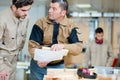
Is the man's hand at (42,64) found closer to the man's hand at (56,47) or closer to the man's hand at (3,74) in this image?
the man's hand at (56,47)

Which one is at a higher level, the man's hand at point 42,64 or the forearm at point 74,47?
the forearm at point 74,47

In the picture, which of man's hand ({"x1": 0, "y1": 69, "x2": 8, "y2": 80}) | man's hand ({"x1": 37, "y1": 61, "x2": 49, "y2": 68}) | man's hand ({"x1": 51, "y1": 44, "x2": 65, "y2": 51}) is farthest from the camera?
man's hand ({"x1": 0, "y1": 69, "x2": 8, "y2": 80})

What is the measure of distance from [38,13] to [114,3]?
2.31 meters

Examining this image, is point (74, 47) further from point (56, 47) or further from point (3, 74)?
point (3, 74)

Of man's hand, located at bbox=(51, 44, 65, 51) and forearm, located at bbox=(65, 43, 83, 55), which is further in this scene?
forearm, located at bbox=(65, 43, 83, 55)

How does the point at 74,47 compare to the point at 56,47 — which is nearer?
the point at 56,47

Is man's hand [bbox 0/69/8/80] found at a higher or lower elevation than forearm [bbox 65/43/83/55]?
lower

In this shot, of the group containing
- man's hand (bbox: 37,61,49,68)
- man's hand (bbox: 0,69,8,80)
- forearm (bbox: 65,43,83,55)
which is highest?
forearm (bbox: 65,43,83,55)

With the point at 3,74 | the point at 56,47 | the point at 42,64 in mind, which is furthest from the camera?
the point at 3,74

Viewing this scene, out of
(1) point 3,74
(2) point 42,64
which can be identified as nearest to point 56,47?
(2) point 42,64

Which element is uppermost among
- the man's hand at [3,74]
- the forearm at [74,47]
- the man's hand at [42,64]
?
the forearm at [74,47]

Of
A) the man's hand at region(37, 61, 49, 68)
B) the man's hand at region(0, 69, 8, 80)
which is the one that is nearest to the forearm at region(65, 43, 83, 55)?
the man's hand at region(37, 61, 49, 68)

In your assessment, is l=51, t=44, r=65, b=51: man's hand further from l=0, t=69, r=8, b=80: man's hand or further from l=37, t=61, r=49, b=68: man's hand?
l=0, t=69, r=8, b=80: man's hand

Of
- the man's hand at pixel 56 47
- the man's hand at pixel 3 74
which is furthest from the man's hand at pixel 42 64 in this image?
the man's hand at pixel 3 74
